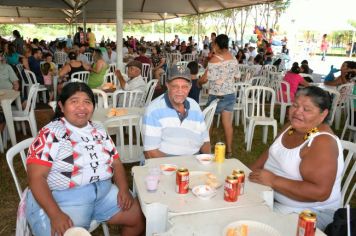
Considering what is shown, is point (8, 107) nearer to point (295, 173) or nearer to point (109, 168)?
point (109, 168)

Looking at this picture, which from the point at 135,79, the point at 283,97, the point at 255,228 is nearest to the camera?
the point at 255,228

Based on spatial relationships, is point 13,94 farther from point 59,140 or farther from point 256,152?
point 256,152

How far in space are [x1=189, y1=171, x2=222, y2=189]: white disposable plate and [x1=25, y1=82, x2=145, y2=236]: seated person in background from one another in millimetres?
437

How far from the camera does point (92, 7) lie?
13625 millimetres

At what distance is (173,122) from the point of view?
2375mm

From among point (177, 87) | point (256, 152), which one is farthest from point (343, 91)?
point (177, 87)

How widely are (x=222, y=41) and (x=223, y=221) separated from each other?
2.87 meters

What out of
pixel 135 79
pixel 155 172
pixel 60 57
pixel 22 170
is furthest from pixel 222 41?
pixel 60 57

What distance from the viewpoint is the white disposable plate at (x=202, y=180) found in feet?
5.58

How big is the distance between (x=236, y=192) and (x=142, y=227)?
744mm

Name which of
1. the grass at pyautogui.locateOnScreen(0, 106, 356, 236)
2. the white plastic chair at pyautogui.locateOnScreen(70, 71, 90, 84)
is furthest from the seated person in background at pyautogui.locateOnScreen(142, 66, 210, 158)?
the white plastic chair at pyautogui.locateOnScreen(70, 71, 90, 84)

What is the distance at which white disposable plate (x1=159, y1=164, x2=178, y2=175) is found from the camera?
1.83m

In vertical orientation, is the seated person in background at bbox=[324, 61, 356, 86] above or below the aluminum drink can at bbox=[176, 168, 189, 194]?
above

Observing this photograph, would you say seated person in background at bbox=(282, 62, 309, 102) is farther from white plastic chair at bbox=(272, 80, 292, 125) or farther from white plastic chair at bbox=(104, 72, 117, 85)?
white plastic chair at bbox=(104, 72, 117, 85)
